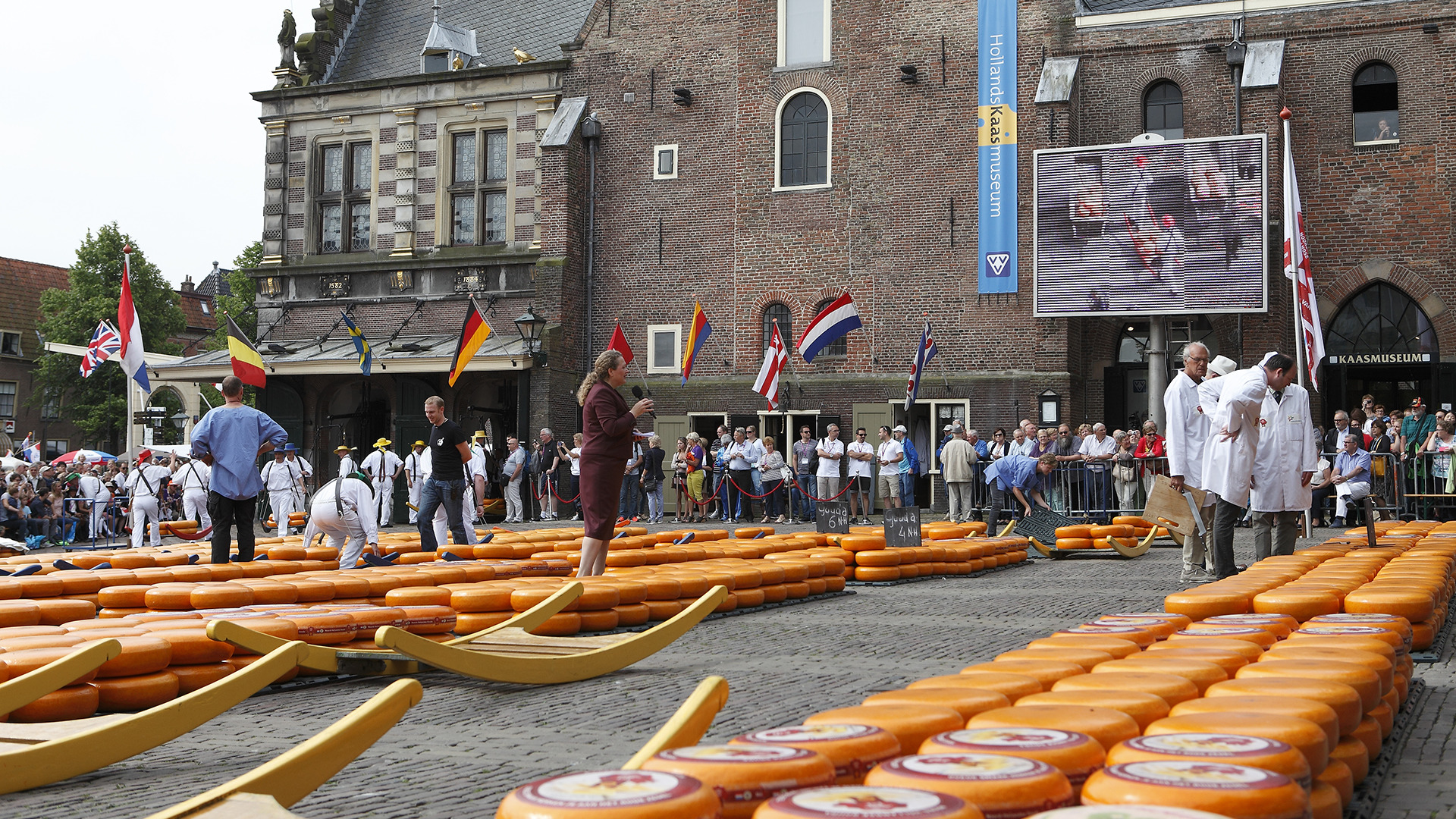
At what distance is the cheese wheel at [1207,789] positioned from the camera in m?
2.42

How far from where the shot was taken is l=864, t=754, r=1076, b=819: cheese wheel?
8.11 ft

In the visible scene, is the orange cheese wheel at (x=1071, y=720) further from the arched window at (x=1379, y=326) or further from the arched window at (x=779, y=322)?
the arched window at (x=779, y=322)

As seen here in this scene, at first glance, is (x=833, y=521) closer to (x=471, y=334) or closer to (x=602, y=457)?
(x=602, y=457)

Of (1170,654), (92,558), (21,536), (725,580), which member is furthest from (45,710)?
(21,536)

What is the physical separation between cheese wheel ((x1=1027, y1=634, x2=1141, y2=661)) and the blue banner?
22239 millimetres

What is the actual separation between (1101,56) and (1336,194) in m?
5.41

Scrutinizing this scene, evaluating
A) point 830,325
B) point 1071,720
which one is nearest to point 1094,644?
point 1071,720

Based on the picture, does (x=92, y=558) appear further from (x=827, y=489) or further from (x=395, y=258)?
(x=395, y=258)

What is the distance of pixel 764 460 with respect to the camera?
81.3 ft

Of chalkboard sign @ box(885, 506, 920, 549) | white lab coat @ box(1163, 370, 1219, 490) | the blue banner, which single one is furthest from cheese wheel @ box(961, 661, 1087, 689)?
the blue banner

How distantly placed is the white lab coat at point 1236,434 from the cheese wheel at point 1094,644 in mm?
5403

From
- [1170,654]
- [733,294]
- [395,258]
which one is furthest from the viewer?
[395,258]

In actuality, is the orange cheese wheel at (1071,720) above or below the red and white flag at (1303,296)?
below

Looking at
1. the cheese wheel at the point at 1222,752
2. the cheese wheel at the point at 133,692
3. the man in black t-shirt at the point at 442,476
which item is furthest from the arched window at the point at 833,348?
the cheese wheel at the point at 1222,752
